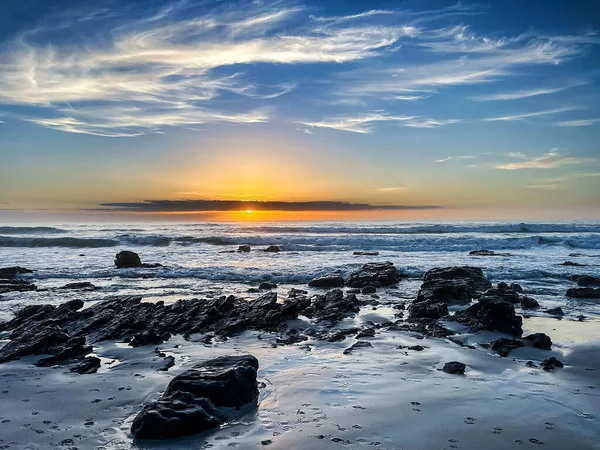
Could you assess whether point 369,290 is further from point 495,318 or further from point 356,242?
point 356,242

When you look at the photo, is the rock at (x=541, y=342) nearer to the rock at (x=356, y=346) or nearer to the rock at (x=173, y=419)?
the rock at (x=356, y=346)

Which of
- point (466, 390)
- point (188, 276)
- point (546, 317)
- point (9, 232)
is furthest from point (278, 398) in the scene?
point (9, 232)

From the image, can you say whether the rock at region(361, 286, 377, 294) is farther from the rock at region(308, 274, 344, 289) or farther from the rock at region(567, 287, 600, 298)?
the rock at region(567, 287, 600, 298)

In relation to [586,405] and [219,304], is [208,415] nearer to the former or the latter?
[586,405]

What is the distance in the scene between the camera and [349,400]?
7062 mm

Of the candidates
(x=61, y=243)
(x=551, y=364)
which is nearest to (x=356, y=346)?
(x=551, y=364)

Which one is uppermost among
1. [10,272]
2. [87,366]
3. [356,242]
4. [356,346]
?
[356,346]

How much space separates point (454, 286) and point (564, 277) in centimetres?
935

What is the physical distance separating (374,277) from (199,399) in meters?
16.0

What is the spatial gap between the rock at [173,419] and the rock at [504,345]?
6819 millimetres

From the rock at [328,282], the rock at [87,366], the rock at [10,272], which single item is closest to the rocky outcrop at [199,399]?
the rock at [87,366]

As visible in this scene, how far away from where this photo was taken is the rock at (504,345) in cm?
1003

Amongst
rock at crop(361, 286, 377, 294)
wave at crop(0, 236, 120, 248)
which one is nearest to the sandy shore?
rock at crop(361, 286, 377, 294)

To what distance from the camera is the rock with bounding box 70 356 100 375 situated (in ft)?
29.2
